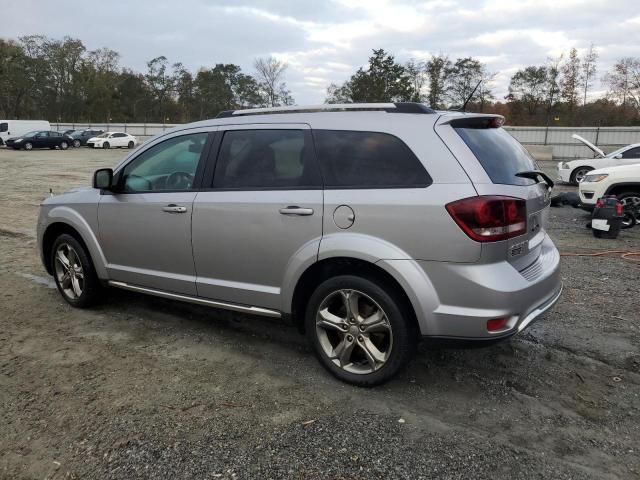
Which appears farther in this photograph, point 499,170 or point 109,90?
point 109,90

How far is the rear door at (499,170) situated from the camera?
297 cm

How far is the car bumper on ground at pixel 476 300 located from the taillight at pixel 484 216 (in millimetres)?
174

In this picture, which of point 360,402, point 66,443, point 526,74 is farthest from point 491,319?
point 526,74

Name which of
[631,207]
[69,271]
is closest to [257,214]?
[69,271]

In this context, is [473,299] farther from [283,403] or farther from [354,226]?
[283,403]

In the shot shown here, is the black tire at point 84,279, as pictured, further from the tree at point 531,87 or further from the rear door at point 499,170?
the tree at point 531,87

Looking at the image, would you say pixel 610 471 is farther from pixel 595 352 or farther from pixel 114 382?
pixel 114 382

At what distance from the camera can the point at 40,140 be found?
37.2 meters

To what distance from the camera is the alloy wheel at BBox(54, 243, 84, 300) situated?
15.8 feet

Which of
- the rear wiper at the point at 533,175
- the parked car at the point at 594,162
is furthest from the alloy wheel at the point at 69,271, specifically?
the parked car at the point at 594,162

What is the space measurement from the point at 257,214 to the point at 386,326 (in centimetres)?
114

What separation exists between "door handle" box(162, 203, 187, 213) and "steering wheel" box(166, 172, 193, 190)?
6.5 inches

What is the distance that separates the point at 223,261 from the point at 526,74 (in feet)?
190

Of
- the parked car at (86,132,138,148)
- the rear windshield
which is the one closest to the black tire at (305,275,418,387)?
the rear windshield
